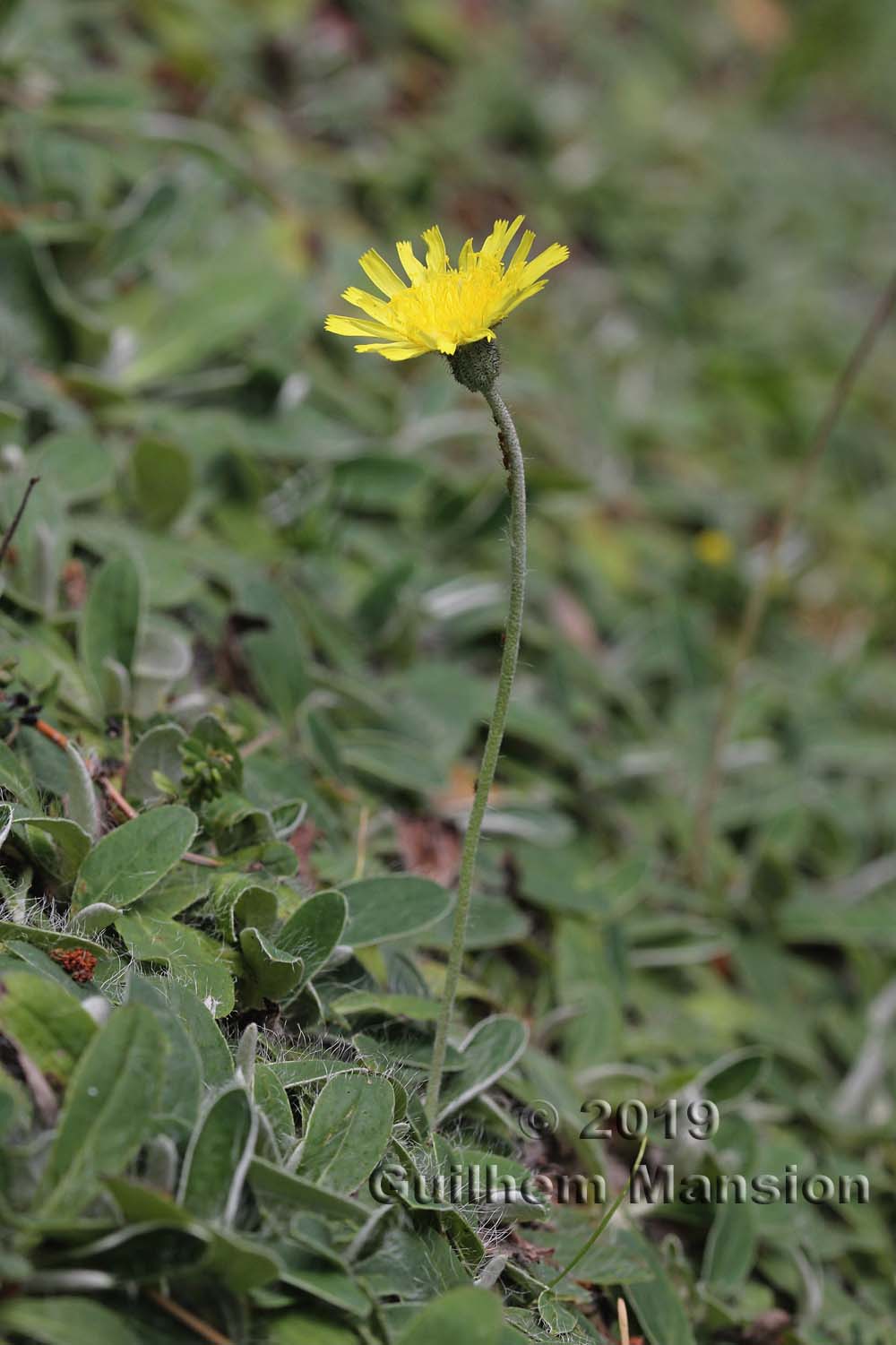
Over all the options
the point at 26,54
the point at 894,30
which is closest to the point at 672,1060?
the point at 26,54

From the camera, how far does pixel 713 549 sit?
336 centimetres

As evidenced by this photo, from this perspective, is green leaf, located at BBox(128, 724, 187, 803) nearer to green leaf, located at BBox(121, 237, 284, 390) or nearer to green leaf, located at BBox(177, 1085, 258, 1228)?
green leaf, located at BBox(177, 1085, 258, 1228)

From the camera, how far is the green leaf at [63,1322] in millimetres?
990

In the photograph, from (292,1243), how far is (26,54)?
271 cm

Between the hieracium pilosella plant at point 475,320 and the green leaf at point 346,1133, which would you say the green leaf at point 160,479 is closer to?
the hieracium pilosella plant at point 475,320

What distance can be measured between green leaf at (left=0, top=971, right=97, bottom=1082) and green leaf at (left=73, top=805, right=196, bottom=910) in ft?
0.81

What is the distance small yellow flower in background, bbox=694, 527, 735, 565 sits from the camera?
3354mm

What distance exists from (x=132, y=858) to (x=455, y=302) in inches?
30.7

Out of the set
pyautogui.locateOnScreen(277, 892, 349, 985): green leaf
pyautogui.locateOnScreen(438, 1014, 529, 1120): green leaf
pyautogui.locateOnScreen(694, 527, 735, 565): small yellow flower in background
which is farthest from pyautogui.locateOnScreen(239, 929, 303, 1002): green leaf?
pyautogui.locateOnScreen(694, 527, 735, 565): small yellow flower in background

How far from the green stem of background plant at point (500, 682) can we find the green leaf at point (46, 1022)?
423 millimetres

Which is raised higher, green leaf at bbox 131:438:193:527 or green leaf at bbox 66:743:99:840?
green leaf at bbox 131:438:193:527

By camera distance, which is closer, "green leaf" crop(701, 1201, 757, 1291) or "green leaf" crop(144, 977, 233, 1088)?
"green leaf" crop(144, 977, 233, 1088)

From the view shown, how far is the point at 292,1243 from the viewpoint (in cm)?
116

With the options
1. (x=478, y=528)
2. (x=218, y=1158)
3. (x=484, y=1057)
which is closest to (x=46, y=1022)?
(x=218, y=1158)
